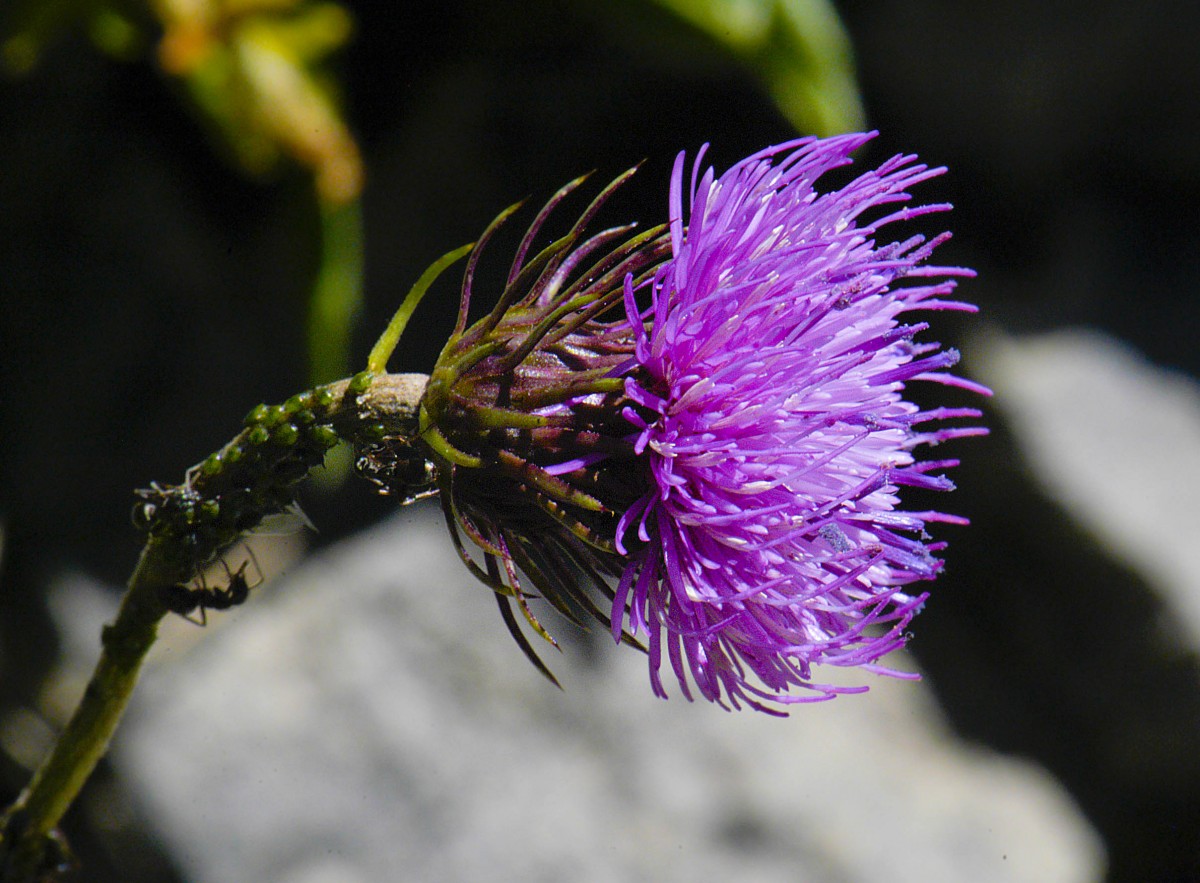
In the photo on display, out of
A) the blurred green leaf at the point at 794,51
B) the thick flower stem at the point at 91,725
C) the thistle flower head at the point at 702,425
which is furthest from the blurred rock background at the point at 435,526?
the thistle flower head at the point at 702,425

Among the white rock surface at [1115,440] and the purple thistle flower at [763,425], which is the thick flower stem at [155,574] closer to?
the purple thistle flower at [763,425]

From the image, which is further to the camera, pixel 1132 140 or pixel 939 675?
pixel 1132 140

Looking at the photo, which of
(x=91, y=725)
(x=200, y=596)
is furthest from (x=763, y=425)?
(x=91, y=725)

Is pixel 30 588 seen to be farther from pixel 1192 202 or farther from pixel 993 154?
pixel 1192 202

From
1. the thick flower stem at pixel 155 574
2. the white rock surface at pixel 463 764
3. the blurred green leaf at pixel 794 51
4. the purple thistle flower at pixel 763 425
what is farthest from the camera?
the blurred green leaf at pixel 794 51

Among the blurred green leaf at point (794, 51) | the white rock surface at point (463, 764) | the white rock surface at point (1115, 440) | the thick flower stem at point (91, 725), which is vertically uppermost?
the thick flower stem at point (91, 725)

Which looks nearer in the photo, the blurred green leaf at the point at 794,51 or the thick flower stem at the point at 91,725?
the thick flower stem at the point at 91,725

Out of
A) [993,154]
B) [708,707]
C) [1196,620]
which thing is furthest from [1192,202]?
[708,707]
